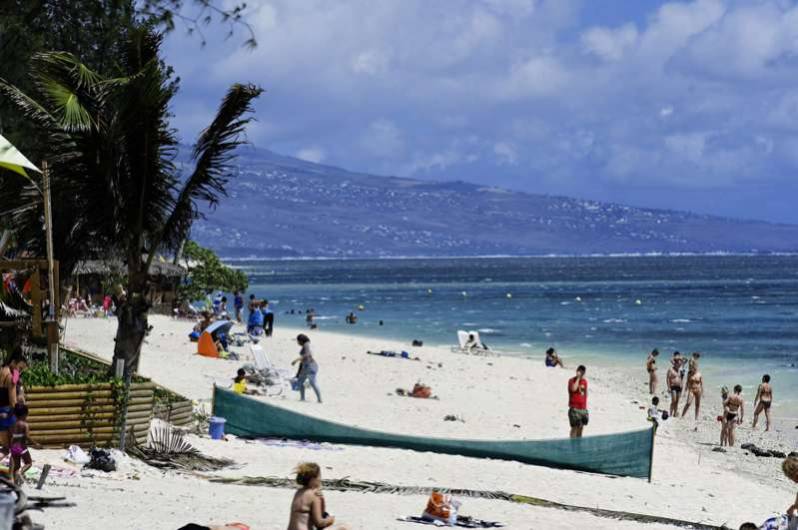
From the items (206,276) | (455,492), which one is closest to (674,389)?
(455,492)

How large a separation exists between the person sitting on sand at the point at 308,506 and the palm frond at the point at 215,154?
19.0 ft

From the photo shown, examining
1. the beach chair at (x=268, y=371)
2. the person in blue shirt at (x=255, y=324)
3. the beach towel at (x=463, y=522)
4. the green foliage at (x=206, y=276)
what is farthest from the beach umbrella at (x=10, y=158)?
the green foliage at (x=206, y=276)

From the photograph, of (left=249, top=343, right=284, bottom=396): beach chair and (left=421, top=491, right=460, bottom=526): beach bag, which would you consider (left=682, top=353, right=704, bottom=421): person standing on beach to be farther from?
(left=421, top=491, right=460, bottom=526): beach bag

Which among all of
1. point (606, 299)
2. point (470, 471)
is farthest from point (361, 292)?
point (470, 471)

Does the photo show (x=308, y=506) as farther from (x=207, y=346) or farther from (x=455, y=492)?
(x=207, y=346)

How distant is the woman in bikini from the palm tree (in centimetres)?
260

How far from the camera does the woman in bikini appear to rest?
1044cm

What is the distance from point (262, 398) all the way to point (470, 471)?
7.31m

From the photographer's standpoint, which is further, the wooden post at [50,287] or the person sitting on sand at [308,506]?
the wooden post at [50,287]

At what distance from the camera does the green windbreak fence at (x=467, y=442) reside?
15180 millimetres

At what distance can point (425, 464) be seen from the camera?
577 inches

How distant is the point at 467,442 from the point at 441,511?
4.32m

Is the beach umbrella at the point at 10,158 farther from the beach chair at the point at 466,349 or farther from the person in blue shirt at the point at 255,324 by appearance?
the beach chair at the point at 466,349

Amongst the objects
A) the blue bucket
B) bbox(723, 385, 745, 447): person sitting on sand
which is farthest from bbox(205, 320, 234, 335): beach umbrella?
the blue bucket
